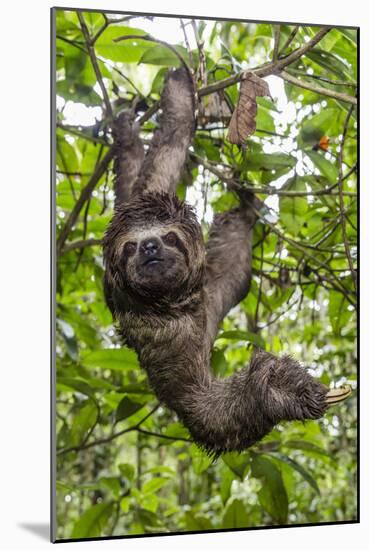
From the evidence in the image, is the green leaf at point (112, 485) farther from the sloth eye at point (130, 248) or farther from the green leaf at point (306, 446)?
the sloth eye at point (130, 248)

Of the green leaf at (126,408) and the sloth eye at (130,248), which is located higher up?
the sloth eye at (130,248)

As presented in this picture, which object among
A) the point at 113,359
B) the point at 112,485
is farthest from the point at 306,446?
the point at 113,359

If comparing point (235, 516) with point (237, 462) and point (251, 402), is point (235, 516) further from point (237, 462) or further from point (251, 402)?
point (251, 402)

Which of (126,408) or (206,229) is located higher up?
(206,229)

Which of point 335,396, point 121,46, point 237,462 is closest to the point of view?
point 335,396

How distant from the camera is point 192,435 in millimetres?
3289

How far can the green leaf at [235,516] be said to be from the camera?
11.6ft

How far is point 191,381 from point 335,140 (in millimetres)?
1404

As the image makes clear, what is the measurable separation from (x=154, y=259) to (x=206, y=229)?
1.67 ft

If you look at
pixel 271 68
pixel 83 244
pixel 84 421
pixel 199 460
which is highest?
pixel 271 68

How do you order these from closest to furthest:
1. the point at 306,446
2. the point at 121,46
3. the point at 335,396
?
the point at 335,396, the point at 121,46, the point at 306,446

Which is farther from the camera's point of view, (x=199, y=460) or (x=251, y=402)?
(x=199, y=460)

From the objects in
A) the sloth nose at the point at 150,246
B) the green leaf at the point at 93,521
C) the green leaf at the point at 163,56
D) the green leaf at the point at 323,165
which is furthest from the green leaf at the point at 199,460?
the green leaf at the point at 163,56

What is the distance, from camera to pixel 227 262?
358 cm
